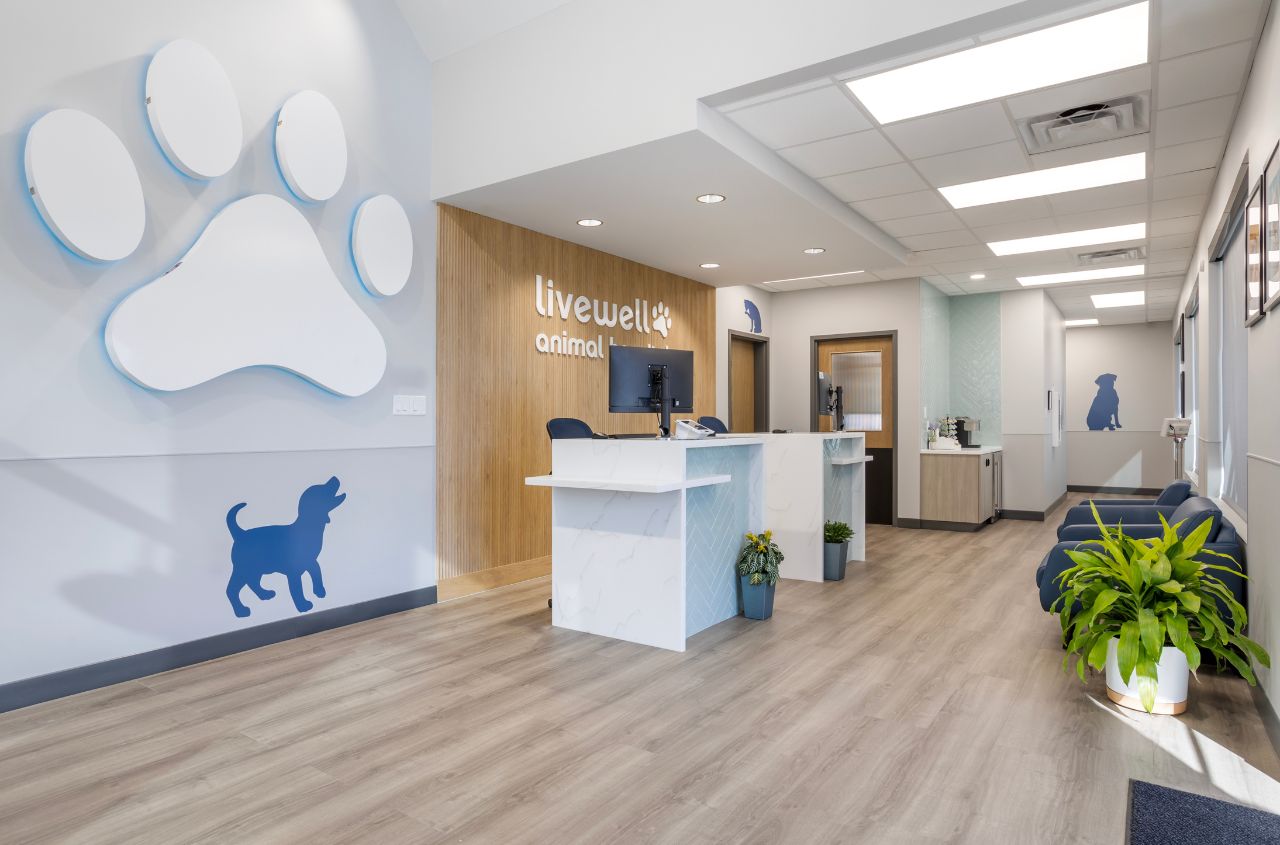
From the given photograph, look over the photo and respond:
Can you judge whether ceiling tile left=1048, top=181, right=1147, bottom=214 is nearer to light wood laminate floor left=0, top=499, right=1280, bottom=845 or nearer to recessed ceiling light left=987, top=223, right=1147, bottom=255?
recessed ceiling light left=987, top=223, right=1147, bottom=255

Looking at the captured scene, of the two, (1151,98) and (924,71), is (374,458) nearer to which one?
(924,71)

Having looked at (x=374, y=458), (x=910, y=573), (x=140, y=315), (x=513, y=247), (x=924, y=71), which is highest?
(x=924, y=71)

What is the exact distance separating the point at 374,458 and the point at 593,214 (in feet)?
7.64

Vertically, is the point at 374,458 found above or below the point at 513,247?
below

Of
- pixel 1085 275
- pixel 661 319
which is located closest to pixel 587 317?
pixel 661 319

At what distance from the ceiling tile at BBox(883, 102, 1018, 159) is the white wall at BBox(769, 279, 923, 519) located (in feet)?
13.5

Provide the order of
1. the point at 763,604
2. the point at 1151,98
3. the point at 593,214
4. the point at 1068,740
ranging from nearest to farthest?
the point at 1068,740, the point at 1151,98, the point at 763,604, the point at 593,214

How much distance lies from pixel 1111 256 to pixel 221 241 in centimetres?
761

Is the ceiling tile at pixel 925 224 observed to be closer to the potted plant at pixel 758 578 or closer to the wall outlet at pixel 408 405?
the potted plant at pixel 758 578

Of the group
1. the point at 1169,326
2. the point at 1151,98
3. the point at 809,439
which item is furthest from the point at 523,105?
the point at 1169,326

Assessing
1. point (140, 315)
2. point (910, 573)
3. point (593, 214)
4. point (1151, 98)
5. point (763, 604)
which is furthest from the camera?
point (910, 573)

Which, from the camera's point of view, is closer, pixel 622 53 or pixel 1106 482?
pixel 622 53

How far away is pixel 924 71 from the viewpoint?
357 centimetres

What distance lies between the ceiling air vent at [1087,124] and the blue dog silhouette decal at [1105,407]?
31.6 ft
